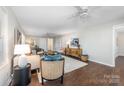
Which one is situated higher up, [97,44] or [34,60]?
[97,44]

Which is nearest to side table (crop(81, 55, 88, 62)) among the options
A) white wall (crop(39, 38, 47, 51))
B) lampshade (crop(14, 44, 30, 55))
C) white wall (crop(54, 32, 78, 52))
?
white wall (crop(54, 32, 78, 52))

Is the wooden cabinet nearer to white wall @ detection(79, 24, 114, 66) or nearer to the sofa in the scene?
white wall @ detection(79, 24, 114, 66)

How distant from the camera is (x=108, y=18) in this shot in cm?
159

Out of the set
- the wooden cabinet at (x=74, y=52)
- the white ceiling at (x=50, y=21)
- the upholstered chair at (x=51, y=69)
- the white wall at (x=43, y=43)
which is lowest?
the upholstered chair at (x=51, y=69)

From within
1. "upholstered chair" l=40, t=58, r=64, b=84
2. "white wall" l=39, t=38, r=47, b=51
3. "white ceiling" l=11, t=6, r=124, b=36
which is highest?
"white ceiling" l=11, t=6, r=124, b=36

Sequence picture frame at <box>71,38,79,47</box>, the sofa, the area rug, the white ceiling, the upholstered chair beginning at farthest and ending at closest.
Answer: the sofa
the upholstered chair
the area rug
picture frame at <box>71,38,79,47</box>
the white ceiling

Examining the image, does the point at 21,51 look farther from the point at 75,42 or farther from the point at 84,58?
the point at 84,58

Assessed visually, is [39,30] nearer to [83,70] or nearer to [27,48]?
[27,48]

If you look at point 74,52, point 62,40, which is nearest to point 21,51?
point 62,40

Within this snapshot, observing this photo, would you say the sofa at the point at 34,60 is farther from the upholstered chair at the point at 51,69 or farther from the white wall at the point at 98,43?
the white wall at the point at 98,43

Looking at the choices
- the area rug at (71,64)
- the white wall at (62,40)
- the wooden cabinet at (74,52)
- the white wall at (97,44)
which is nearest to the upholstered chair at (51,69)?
the area rug at (71,64)

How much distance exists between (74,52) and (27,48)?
3.22ft

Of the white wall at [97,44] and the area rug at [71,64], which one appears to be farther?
the area rug at [71,64]
